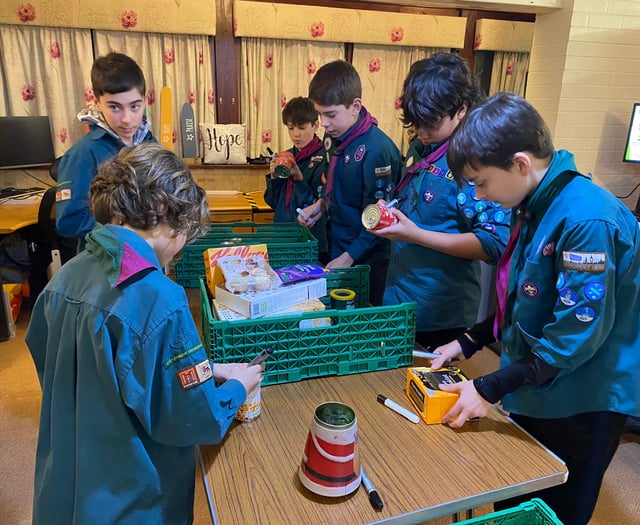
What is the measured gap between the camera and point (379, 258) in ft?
6.38

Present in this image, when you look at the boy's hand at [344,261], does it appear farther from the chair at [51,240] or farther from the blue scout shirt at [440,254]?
the chair at [51,240]

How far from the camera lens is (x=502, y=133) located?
0.97 metres

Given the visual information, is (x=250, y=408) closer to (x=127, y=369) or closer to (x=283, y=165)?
(x=127, y=369)

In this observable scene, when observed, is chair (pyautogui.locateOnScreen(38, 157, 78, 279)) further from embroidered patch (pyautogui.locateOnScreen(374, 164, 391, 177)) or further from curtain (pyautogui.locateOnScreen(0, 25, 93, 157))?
embroidered patch (pyautogui.locateOnScreen(374, 164, 391, 177))

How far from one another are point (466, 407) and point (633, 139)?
3.43 m

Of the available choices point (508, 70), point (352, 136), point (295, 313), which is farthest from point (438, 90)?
point (508, 70)

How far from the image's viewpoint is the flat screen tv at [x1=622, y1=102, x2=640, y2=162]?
11.6 feet

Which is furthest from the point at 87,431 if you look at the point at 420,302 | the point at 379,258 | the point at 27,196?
the point at 27,196

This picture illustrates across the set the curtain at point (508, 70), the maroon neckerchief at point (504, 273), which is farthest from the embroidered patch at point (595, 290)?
the curtain at point (508, 70)

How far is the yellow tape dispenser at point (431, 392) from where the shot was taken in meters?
1.05

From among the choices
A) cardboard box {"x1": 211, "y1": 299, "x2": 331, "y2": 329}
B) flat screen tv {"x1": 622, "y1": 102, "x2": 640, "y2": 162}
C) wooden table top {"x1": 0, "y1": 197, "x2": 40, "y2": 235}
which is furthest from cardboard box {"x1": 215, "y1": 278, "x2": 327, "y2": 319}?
flat screen tv {"x1": 622, "y1": 102, "x2": 640, "y2": 162}

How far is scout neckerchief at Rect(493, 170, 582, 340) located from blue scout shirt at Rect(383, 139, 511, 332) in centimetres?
16

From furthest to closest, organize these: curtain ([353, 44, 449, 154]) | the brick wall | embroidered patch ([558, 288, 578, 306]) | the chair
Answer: curtain ([353, 44, 449, 154]), the brick wall, the chair, embroidered patch ([558, 288, 578, 306])

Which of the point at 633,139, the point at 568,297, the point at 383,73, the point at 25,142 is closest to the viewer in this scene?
the point at 568,297
